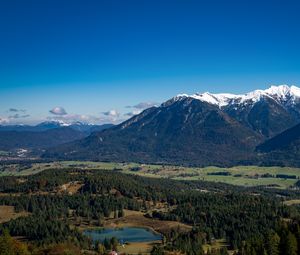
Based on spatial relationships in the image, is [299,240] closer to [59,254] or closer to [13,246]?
[59,254]

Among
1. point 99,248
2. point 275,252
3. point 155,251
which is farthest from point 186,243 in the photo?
point 275,252

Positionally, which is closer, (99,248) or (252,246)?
(252,246)

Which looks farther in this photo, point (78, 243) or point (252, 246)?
point (78, 243)

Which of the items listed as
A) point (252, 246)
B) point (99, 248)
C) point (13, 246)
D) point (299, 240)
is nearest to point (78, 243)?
point (99, 248)

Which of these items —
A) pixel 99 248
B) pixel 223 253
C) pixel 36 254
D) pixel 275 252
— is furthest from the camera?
pixel 99 248

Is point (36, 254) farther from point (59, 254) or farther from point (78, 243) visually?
point (78, 243)

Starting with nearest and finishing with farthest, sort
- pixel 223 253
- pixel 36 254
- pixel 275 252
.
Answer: pixel 275 252 < pixel 36 254 < pixel 223 253

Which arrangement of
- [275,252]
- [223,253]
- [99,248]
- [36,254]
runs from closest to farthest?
[275,252] < [36,254] < [223,253] < [99,248]
